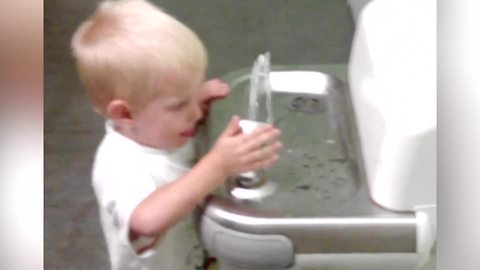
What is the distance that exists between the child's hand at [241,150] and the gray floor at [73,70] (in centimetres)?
9

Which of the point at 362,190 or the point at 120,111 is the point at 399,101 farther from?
the point at 120,111

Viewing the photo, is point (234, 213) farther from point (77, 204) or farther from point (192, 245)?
point (77, 204)

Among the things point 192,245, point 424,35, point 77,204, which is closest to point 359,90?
point 424,35

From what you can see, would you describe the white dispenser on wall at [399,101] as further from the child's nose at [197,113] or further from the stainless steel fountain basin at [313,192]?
the child's nose at [197,113]

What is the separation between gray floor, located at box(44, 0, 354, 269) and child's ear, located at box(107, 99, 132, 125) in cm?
7

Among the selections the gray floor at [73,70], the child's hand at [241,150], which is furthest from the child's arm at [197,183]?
the gray floor at [73,70]

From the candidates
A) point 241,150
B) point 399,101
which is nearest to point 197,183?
point 241,150

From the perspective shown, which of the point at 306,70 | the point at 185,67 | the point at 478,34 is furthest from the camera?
the point at 306,70

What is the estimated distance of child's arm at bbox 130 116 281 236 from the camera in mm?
622

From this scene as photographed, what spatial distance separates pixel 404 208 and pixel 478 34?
0.15 m

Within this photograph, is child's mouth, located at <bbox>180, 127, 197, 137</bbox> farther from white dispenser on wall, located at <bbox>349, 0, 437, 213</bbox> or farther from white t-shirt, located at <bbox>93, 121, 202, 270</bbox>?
white dispenser on wall, located at <bbox>349, 0, 437, 213</bbox>

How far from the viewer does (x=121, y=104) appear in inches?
24.8

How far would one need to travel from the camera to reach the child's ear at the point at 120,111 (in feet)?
2.07

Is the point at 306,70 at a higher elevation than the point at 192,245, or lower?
higher
